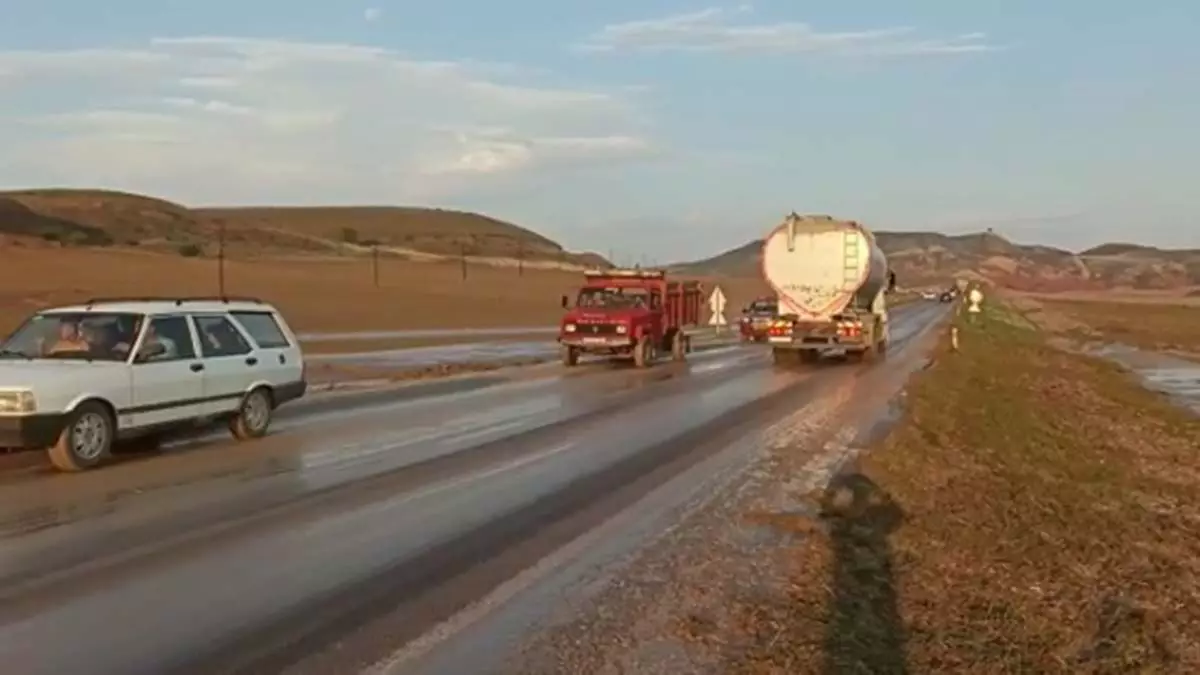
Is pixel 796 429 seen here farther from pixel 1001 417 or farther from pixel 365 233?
pixel 365 233

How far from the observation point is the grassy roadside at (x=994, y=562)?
7590mm

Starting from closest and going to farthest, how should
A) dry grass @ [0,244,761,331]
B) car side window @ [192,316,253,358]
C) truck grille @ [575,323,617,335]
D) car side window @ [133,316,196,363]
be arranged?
car side window @ [133,316,196,363] < car side window @ [192,316,253,358] < truck grille @ [575,323,617,335] < dry grass @ [0,244,761,331]

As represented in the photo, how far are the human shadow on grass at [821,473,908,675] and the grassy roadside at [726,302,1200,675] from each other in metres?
0.02

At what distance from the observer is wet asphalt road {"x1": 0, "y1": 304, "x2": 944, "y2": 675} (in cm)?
746

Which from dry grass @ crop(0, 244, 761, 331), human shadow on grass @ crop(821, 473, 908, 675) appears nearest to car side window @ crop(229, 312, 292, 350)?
human shadow on grass @ crop(821, 473, 908, 675)

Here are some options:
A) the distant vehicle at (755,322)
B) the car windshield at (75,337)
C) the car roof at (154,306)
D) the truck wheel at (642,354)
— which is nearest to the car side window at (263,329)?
the car roof at (154,306)

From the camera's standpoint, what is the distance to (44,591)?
847 cm

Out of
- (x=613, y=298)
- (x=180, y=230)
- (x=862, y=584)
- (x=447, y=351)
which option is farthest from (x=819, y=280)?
(x=180, y=230)

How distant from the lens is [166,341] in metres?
15.6

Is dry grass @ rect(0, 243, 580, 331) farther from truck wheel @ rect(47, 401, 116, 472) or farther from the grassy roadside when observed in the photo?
Answer: the grassy roadside

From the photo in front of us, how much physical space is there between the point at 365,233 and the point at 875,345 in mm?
166150

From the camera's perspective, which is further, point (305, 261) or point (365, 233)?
point (365, 233)

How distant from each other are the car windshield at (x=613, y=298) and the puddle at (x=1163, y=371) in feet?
38.9

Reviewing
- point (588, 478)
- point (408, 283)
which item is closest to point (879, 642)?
point (588, 478)
